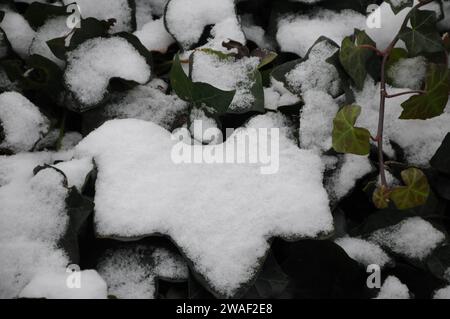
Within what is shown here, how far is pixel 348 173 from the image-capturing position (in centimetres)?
80

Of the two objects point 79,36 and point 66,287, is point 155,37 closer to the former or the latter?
point 79,36

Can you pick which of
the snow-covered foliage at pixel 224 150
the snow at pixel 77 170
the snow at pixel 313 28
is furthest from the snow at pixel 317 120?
the snow at pixel 77 170

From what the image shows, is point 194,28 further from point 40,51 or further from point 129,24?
point 40,51

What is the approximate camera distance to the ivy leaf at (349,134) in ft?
2.48

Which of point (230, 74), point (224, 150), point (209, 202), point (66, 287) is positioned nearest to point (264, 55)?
point (230, 74)

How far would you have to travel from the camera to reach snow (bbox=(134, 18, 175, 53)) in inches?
36.9

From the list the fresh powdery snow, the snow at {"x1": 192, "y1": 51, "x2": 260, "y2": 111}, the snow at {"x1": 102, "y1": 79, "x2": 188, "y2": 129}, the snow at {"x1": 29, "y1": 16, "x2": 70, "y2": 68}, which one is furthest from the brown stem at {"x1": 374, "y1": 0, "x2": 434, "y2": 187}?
the snow at {"x1": 29, "y1": 16, "x2": 70, "y2": 68}

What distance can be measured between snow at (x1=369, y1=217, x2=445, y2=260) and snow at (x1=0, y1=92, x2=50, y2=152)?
61cm

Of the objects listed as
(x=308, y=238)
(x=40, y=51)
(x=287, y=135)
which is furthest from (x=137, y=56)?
(x=308, y=238)

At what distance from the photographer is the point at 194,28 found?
35.9 inches

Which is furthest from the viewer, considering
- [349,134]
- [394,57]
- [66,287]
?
[394,57]

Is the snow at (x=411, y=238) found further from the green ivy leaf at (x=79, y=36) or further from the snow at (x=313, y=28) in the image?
the green ivy leaf at (x=79, y=36)

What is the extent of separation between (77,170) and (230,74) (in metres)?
0.31
